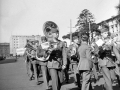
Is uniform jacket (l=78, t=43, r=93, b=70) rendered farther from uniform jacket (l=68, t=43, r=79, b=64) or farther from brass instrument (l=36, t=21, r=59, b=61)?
uniform jacket (l=68, t=43, r=79, b=64)

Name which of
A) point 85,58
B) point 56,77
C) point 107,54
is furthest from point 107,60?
point 56,77

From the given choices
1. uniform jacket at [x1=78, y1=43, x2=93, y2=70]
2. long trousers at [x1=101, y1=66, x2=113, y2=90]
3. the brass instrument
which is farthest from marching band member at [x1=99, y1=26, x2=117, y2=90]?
the brass instrument

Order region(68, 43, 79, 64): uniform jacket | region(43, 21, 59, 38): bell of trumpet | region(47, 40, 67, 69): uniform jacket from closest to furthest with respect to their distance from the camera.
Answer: region(47, 40, 67, 69): uniform jacket → region(43, 21, 59, 38): bell of trumpet → region(68, 43, 79, 64): uniform jacket

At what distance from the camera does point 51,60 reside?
536cm

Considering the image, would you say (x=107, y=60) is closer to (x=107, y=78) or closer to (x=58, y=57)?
(x=107, y=78)

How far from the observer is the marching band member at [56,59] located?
5167 millimetres

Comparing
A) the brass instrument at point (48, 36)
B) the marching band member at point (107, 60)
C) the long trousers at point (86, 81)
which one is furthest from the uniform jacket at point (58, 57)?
the marching band member at point (107, 60)

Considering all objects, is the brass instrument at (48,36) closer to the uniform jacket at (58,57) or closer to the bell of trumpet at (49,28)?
the bell of trumpet at (49,28)

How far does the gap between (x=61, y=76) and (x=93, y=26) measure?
61.1 m

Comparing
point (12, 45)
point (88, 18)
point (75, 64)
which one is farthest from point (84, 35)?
point (12, 45)

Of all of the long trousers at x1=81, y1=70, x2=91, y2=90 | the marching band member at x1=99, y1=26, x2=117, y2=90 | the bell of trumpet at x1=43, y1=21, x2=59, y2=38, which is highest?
the bell of trumpet at x1=43, y1=21, x2=59, y2=38

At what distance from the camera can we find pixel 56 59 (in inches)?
210

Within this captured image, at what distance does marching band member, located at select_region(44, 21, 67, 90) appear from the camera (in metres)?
5.17

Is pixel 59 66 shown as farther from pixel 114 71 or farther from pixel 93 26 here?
pixel 93 26
